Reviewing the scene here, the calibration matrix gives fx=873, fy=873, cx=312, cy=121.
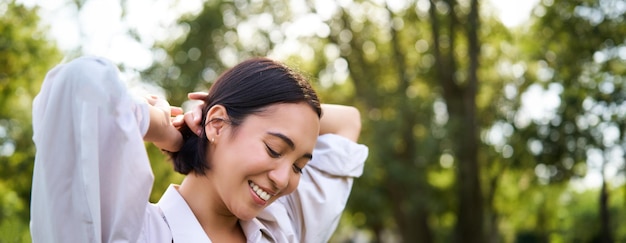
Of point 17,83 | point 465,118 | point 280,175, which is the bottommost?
point 465,118

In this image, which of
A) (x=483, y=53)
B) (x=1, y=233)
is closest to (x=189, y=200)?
(x=1, y=233)

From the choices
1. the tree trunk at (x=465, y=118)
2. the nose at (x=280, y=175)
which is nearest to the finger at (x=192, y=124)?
the nose at (x=280, y=175)

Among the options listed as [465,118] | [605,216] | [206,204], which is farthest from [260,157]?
[465,118]

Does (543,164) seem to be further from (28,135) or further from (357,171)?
(357,171)

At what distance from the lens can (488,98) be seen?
21.1 metres

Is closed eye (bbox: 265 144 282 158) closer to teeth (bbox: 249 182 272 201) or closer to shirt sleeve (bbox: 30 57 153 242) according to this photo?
teeth (bbox: 249 182 272 201)

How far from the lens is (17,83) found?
14.0 m

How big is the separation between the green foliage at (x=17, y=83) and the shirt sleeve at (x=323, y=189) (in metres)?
10.3

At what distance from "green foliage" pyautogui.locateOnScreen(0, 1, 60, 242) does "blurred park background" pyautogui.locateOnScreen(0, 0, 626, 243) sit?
0.03 m

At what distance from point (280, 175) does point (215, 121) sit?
0.20 metres

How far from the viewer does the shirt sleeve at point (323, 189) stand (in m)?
2.43

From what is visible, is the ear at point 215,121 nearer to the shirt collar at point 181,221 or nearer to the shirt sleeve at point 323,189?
the shirt collar at point 181,221

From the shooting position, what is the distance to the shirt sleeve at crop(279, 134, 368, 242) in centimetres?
243

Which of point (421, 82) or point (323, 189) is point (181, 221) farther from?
point (421, 82)
